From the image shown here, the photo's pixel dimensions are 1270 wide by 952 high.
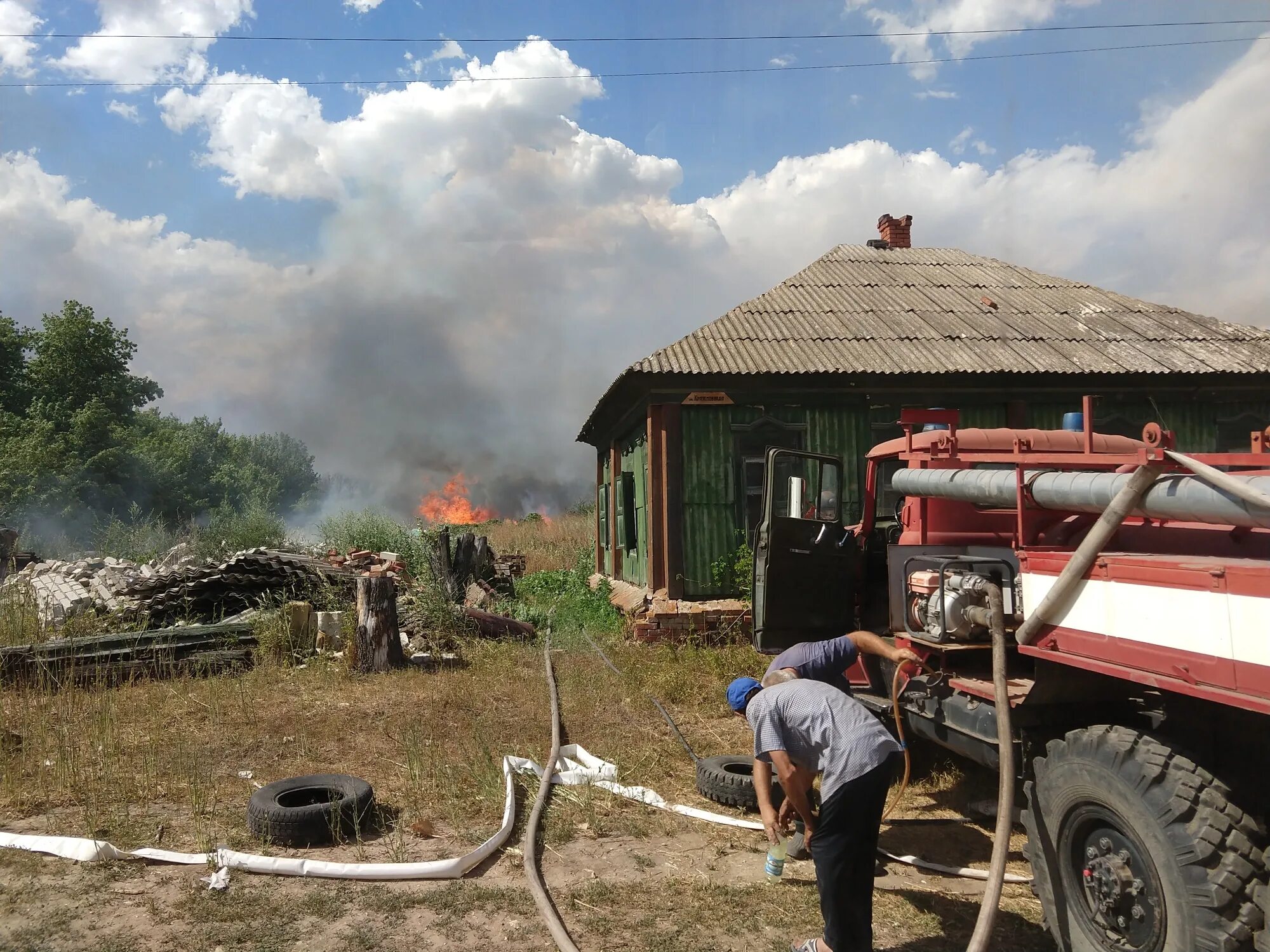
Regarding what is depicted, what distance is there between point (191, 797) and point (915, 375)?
31.8 ft

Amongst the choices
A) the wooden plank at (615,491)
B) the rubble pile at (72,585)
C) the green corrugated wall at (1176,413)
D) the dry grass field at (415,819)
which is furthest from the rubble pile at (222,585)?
the green corrugated wall at (1176,413)

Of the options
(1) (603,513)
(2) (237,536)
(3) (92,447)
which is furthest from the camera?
(3) (92,447)

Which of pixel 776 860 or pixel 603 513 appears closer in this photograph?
pixel 776 860

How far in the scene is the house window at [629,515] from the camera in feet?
46.2

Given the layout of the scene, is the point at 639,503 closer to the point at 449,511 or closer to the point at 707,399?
the point at 707,399

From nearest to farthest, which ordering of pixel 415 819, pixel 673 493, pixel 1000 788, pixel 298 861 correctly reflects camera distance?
pixel 1000 788 → pixel 298 861 → pixel 415 819 → pixel 673 493

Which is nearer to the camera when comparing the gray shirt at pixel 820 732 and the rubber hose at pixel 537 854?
the gray shirt at pixel 820 732

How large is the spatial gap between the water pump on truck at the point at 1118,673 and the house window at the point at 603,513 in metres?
12.0

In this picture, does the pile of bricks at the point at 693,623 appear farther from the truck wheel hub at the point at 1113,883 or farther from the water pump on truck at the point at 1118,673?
the truck wheel hub at the point at 1113,883

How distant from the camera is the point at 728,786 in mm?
5820

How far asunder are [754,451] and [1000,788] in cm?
836

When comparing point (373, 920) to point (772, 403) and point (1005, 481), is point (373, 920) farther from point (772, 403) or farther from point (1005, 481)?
point (772, 403)

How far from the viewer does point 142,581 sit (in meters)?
12.0

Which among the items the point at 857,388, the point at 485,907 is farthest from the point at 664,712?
the point at 857,388
